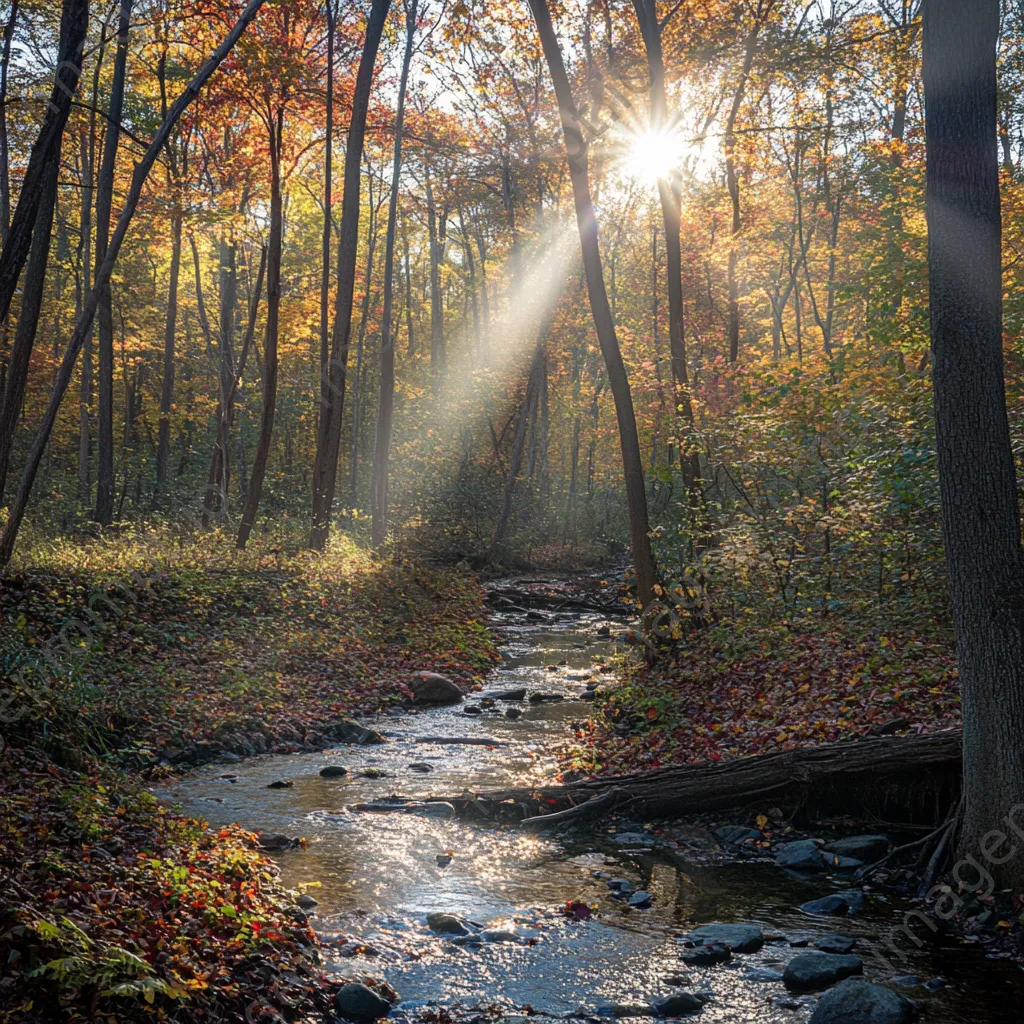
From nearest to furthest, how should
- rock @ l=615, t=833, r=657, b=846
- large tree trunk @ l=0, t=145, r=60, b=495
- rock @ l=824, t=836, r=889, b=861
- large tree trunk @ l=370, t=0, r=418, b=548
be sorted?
1. rock @ l=824, t=836, r=889, b=861
2. rock @ l=615, t=833, r=657, b=846
3. large tree trunk @ l=0, t=145, r=60, b=495
4. large tree trunk @ l=370, t=0, r=418, b=548

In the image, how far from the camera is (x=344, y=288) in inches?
733

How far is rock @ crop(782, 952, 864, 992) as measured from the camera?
17.6ft

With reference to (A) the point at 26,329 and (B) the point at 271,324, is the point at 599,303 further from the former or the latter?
(B) the point at 271,324

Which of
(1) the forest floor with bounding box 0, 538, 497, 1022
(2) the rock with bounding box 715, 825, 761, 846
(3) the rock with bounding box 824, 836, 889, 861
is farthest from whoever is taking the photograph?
(2) the rock with bounding box 715, 825, 761, 846

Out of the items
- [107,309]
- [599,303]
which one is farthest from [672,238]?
[107,309]

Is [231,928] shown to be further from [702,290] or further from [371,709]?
[702,290]

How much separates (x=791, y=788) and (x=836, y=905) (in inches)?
58.6

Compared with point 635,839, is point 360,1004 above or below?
above

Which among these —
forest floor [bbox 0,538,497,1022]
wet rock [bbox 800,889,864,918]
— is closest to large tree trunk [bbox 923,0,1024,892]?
wet rock [bbox 800,889,864,918]

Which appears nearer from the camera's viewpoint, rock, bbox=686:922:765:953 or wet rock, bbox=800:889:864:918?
rock, bbox=686:922:765:953

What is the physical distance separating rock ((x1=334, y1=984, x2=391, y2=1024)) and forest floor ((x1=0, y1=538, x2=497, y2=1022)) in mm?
97

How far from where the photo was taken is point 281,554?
1800 centimetres

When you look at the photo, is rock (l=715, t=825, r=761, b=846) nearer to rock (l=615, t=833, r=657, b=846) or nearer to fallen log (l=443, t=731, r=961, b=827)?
fallen log (l=443, t=731, r=961, b=827)

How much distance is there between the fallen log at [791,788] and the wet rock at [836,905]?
3.40ft
